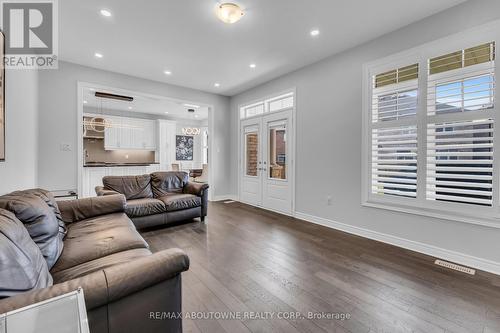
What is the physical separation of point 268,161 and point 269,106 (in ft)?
4.08

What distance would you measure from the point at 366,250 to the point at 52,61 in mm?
5751

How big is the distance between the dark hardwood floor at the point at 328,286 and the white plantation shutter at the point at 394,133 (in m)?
0.84

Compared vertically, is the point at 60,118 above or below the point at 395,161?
above

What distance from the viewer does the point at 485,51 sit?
7.93 ft

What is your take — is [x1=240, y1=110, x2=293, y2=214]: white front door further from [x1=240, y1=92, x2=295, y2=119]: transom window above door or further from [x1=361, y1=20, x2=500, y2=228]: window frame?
[x1=361, y1=20, x2=500, y2=228]: window frame

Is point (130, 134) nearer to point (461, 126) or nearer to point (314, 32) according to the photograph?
point (314, 32)

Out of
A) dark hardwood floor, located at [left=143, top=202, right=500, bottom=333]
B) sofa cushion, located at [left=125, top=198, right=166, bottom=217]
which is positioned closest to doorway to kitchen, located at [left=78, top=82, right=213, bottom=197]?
sofa cushion, located at [left=125, top=198, right=166, bottom=217]

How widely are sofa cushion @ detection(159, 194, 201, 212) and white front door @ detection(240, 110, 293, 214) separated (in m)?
1.68

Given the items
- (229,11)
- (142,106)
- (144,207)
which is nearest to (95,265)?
(144,207)

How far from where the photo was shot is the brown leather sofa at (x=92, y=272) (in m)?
0.98

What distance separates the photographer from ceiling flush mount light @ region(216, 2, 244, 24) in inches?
99.2

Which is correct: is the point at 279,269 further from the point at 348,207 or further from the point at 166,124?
the point at 166,124

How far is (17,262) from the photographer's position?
1042 millimetres

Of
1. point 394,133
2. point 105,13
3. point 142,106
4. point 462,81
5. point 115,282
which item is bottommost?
point 115,282
